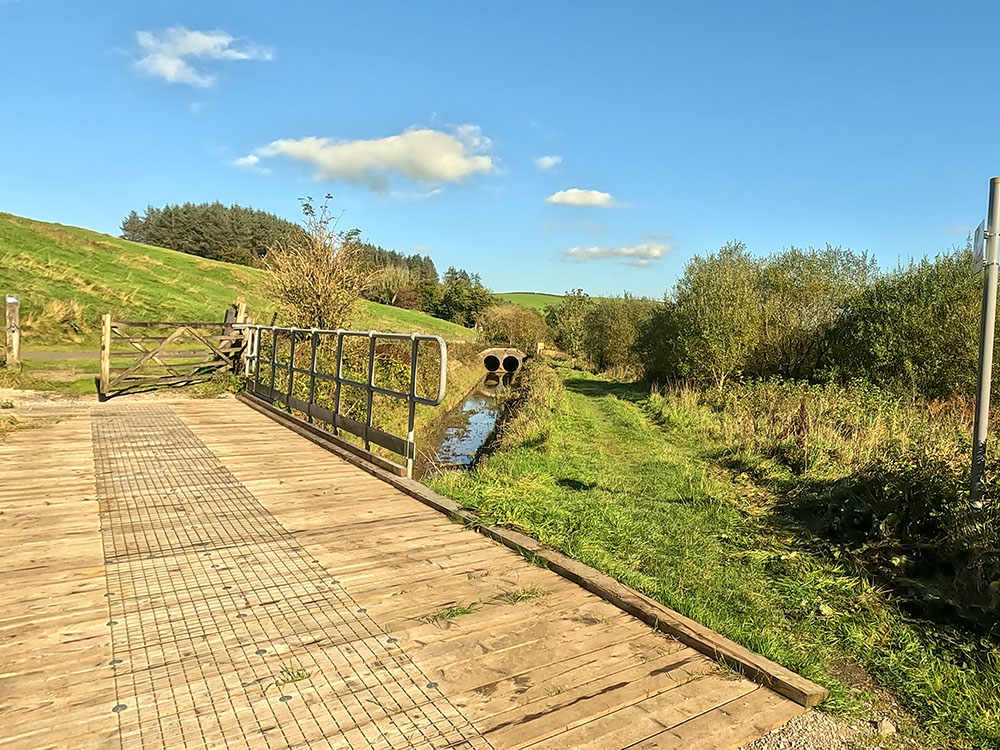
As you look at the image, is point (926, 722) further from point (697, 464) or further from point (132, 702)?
point (697, 464)

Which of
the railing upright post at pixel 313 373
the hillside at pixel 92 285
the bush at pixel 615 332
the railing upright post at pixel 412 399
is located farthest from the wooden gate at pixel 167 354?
the bush at pixel 615 332

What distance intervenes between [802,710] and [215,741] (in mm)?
2111

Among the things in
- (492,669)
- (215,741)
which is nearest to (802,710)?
(492,669)

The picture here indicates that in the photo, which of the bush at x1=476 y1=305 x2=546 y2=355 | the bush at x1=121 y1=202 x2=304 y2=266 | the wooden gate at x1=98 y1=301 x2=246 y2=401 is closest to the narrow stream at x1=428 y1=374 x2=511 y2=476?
the wooden gate at x1=98 y1=301 x2=246 y2=401

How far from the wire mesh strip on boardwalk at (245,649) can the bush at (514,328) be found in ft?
116

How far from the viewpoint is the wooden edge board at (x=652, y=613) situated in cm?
246

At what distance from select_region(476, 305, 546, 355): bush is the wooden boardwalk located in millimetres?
35167

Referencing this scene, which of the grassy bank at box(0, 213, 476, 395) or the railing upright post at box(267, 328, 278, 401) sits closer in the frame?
the railing upright post at box(267, 328, 278, 401)

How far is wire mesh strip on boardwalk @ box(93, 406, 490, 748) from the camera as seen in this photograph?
7.00ft

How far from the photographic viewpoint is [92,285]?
21.1 m

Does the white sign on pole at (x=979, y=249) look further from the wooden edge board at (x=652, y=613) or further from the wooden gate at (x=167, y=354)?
the wooden gate at (x=167, y=354)

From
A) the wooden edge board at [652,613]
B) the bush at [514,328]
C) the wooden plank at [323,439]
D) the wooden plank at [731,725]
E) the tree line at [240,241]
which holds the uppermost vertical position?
the tree line at [240,241]

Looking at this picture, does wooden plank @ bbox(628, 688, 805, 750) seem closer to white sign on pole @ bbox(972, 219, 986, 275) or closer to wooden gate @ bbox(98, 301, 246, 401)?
white sign on pole @ bbox(972, 219, 986, 275)

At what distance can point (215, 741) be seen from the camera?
2.05 m
